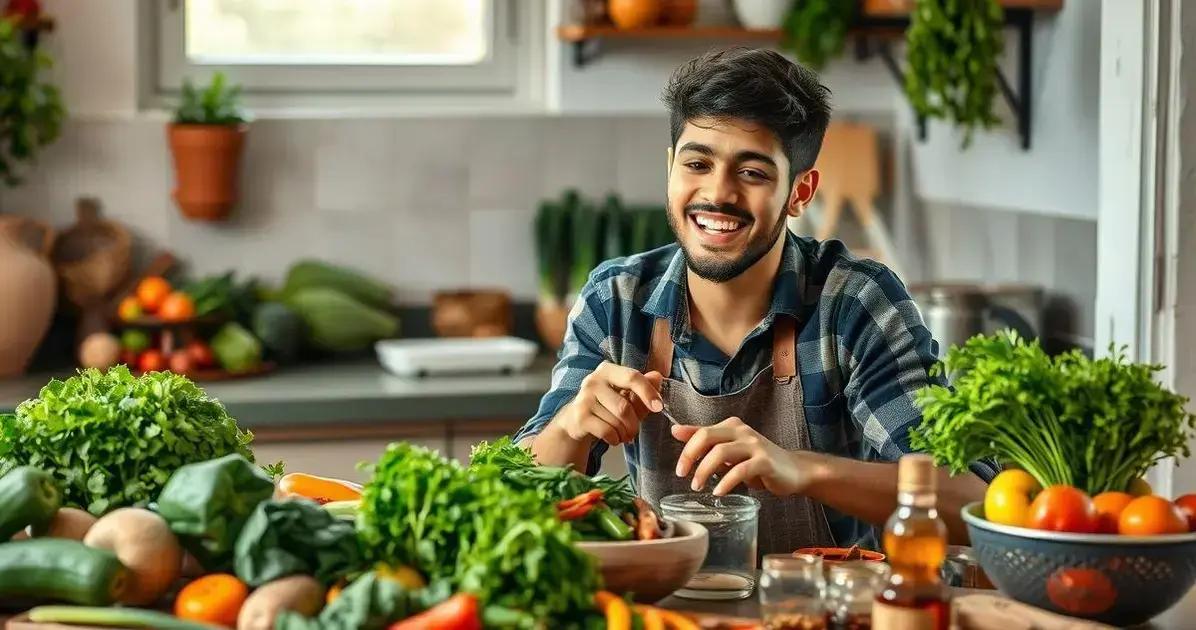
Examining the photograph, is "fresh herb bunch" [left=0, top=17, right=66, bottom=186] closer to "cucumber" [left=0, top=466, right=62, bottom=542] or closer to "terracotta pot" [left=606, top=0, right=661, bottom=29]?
"terracotta pot" [left=606, top=0, right=661, bottom=29]

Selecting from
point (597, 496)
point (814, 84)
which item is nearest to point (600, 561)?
point (597, 496)

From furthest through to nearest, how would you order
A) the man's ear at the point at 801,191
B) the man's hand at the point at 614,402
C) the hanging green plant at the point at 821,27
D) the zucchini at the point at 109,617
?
1. the hanging green plant at the point at 821,27
2. the man's ear at the point at 801,191
3. the man's hand at the point at 614,402
4. the zucchini at the point at 109,617

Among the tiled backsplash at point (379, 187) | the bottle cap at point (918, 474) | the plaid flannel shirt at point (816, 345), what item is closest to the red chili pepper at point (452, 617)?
the bottle cap at point (918, 474)

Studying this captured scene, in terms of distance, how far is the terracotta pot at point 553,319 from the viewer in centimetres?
416

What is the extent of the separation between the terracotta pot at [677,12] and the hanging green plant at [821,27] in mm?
250

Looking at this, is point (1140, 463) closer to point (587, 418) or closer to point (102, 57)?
point (587, 418)

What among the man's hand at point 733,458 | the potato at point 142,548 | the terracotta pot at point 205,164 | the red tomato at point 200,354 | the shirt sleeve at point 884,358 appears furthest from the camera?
the terracotta pot at point 205,164

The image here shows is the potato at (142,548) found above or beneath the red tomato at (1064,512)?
beneath

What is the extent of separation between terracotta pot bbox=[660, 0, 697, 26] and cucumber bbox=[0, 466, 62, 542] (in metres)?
2.64

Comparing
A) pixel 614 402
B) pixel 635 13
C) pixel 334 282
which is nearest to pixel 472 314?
pixel 334 282

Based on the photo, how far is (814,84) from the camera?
2.50 m

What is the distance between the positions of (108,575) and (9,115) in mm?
2443

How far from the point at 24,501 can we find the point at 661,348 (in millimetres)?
1152

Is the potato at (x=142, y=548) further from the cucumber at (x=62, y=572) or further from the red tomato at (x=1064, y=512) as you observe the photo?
the red tomato at (x=1064, y=512)
